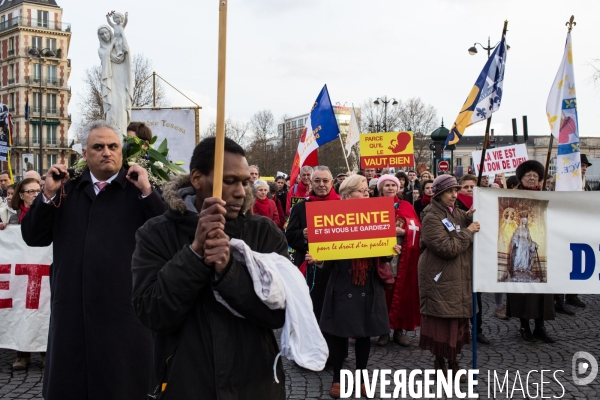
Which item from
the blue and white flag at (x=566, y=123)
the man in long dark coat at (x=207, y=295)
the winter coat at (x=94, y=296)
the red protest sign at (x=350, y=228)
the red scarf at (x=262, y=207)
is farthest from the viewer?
the red scarf at (x=262, y=207)

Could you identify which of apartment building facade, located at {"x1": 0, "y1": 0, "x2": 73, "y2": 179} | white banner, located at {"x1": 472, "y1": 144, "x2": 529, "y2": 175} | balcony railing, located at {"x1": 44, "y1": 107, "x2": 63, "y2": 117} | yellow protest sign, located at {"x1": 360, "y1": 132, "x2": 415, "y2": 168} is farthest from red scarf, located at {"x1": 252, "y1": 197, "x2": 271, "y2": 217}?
balcony railing, located at {"x1": 44, "y1": 107, "x2": 63, "y2": 117}

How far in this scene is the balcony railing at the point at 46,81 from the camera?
3009 inches

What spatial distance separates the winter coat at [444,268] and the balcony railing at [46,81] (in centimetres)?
8010

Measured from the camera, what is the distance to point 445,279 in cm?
553

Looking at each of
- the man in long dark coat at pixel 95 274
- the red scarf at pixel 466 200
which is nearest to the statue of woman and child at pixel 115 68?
the red scarf at pixel 466 200

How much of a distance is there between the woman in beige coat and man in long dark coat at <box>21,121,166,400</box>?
300 centimetres

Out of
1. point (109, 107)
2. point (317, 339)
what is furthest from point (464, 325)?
point (109, 107)

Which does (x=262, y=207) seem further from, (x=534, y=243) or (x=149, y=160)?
(x=149, y=160)

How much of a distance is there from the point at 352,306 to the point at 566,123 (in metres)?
3.37

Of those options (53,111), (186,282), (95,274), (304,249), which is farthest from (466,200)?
(53,111)

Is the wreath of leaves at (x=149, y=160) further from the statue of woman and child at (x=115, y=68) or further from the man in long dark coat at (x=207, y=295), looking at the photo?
the statue of woman and child at (x=115, y=68)

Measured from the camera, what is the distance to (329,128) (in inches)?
401

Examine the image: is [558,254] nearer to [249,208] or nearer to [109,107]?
[249,208]

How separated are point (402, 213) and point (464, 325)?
5.99 feet
